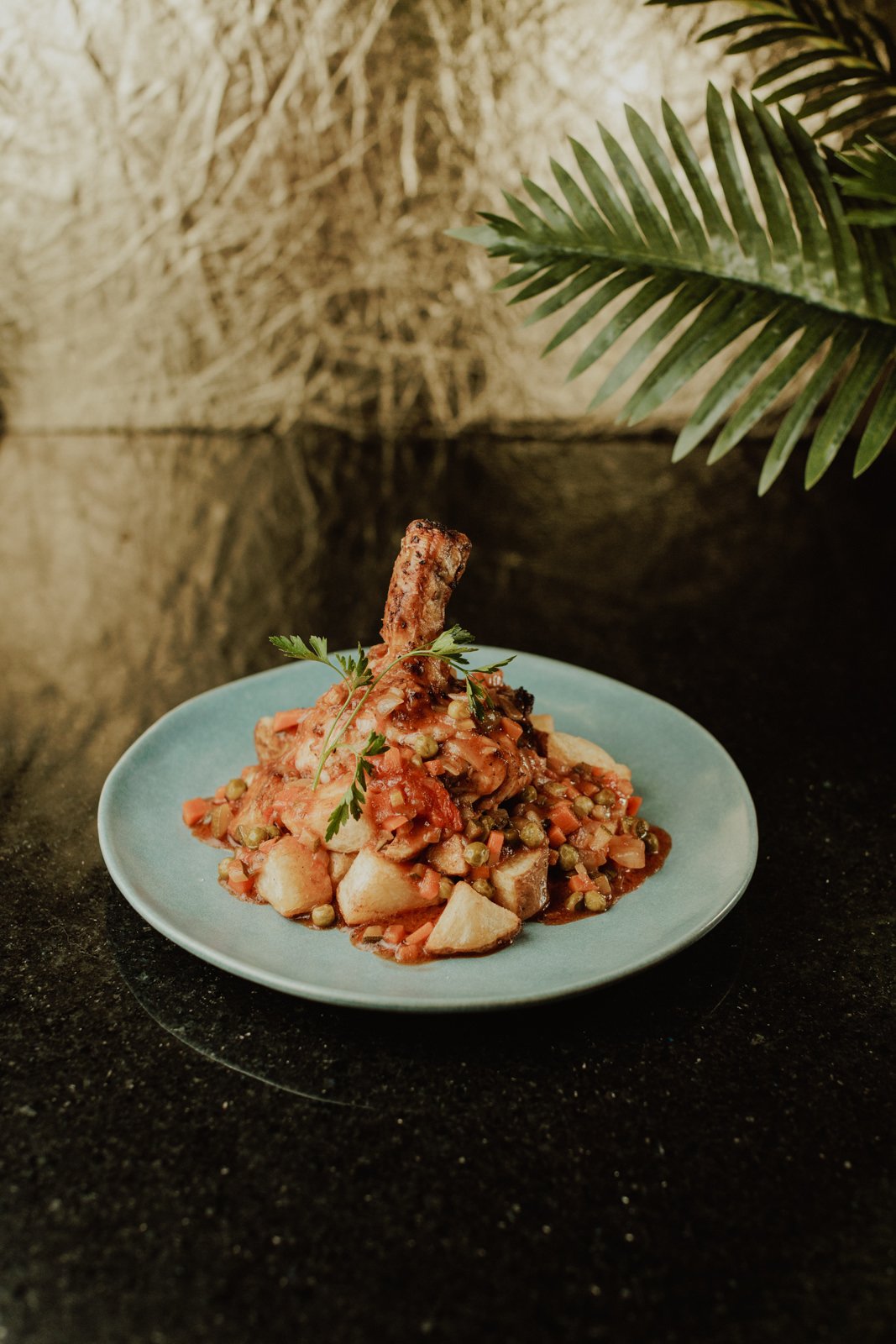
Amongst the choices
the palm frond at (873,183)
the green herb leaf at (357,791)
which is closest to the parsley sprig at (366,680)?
the green herb leaf at (357,791)

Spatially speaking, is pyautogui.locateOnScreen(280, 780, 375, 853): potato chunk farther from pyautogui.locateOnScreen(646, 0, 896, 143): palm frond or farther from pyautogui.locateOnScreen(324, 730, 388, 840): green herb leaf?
pyautogui.locateOnScreen(646, 0, 896, 143): palm frond

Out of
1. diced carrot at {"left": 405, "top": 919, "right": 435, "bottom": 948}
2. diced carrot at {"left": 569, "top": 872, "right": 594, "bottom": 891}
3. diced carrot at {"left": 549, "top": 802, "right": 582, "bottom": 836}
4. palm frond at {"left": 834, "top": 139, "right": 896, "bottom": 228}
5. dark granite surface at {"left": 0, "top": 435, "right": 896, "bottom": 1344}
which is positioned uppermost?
palm frond at {"left": 834, "top": 139, "right": 896, "bottom": 228}

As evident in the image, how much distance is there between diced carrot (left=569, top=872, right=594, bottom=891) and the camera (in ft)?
4.51

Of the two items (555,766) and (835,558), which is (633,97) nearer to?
(835,558)

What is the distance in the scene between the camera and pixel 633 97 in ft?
10.9

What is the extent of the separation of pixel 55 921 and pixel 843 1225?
99cm

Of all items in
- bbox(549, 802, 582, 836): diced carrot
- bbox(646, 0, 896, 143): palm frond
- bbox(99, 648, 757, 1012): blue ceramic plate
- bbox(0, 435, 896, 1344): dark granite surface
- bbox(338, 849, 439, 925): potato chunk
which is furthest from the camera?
bbox(646, 0, 896, 143): palm frond

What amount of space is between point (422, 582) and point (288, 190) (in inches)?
94.9

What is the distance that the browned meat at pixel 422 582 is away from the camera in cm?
150

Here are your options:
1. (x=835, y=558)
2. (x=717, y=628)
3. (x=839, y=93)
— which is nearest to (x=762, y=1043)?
(x=717, y=628)

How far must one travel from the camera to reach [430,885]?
1.34m

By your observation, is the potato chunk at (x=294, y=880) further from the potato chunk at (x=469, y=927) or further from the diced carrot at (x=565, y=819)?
the diced carrot at (x=565, y=819)

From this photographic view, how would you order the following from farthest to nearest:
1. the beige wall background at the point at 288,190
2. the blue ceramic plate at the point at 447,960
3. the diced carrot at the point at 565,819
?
the beige wall background at the point at 288,190 < the diced carrot at the point at 565,819 < the blue ceramic plate at the point at 447,960

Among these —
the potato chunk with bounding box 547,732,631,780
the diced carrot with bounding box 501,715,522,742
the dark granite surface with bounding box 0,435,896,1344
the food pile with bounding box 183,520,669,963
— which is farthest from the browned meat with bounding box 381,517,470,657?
the dark granite surface with bounding box 0,435,896,1344
